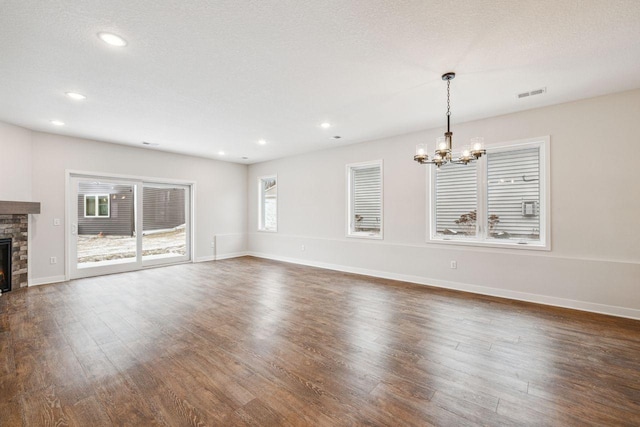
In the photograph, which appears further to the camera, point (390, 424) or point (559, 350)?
point (559, 350)

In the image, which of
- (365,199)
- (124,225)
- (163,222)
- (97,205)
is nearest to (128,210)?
(124,225)

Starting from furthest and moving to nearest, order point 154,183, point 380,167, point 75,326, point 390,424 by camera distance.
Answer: point 154,183, point 380,167, point 75,326, point 390,424

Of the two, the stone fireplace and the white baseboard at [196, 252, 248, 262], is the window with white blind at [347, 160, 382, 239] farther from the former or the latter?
the stone fireplace

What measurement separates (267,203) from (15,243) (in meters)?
5.17

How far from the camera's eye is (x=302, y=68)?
2.96 meters

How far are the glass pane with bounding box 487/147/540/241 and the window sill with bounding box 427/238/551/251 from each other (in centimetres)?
14

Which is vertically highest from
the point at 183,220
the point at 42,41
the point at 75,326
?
the point at 42,41

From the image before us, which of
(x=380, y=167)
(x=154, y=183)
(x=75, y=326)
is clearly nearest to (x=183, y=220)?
(x=154, y=183)

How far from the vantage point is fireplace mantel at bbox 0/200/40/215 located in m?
4.44

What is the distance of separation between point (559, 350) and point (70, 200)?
7.87m

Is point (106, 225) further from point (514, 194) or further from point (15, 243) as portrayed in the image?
point (514, 194)

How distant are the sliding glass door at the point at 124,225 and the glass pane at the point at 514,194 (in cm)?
694

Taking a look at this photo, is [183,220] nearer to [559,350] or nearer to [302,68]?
[302,68]

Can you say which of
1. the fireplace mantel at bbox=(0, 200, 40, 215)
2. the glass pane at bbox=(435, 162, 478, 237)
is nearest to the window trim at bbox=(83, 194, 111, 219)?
the fireplace mantel at bbox=(0, 200, 40, 215)
